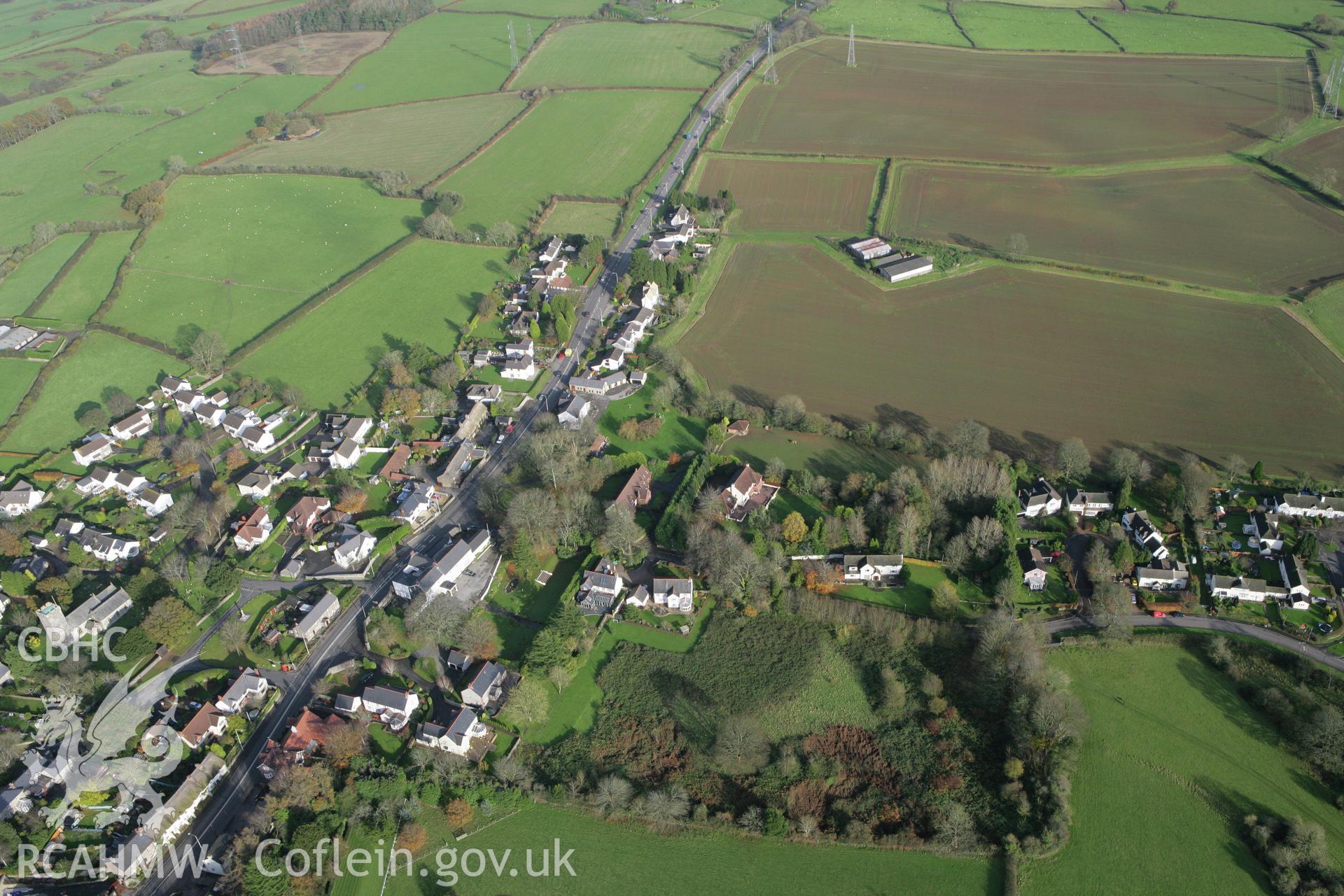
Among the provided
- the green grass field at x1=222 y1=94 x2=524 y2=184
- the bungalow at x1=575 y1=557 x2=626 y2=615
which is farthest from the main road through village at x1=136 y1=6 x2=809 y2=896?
the green grass field at x1=222 y1=94 x2=524 y2=184

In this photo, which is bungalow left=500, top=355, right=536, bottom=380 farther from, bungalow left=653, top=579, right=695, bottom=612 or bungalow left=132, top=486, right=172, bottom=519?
bungalow left=653, top=579, right=695, bottom=612

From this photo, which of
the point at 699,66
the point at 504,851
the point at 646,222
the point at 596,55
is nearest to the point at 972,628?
the point at 504,851

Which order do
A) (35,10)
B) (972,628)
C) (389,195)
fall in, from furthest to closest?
1. (35,10)
2. (389,195)
3. (972,628)

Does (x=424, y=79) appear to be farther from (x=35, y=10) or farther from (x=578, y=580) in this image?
(x=35, y=10)

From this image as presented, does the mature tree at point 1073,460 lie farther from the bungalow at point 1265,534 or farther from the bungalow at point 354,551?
the bungalow at point 354,551

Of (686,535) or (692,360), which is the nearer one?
(686,535)

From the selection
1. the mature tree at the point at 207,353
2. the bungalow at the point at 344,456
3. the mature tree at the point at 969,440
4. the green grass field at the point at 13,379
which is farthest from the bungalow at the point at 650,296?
the green grass field at the point at 13,379
